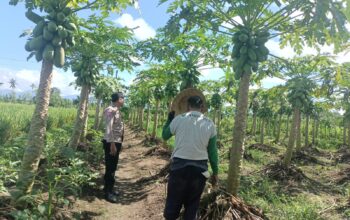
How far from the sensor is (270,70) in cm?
918

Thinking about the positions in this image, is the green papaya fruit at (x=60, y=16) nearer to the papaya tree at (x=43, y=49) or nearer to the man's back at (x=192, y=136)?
the papaya tree at (x=43, y=49)

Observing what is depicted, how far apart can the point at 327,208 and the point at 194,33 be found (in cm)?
512

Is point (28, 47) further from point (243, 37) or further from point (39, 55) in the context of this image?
point (243, 37)

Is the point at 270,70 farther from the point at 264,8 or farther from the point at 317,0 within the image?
the point at 317,0

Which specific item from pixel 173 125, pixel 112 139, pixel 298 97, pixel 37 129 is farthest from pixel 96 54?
pixel 298 97

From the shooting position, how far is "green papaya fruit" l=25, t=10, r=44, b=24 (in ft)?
16.6

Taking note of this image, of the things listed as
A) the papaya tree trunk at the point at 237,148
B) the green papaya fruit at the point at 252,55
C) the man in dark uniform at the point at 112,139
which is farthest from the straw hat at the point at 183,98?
the man in dark uniform at the point at 112,139

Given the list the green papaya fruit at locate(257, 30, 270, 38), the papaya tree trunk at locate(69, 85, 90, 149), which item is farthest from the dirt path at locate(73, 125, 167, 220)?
the green papaya fruit at locate(257, 30, 270, 38)

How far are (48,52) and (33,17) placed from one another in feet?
2.07

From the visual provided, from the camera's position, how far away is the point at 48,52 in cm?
487

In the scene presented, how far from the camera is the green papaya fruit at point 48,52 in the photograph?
4863mm

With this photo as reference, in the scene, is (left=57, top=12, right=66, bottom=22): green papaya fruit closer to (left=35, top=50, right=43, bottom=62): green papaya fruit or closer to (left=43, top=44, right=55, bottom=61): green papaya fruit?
(left=43, top=44, right=55, bottom=61): green papaya fruit

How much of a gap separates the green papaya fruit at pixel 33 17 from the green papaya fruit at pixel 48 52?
0.43 m

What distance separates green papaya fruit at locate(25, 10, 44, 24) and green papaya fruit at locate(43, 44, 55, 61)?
43 centimetres
